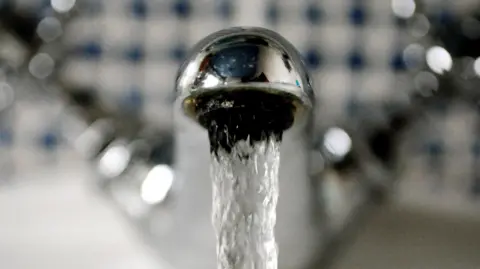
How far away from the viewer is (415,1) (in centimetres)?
50

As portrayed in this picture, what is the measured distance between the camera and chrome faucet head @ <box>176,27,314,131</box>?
0.29 m

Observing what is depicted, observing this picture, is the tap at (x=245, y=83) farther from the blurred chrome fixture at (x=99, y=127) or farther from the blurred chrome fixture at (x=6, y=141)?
the blurred chrome fixture at (x=6, y=141)

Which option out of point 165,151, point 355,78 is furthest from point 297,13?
point 165,151

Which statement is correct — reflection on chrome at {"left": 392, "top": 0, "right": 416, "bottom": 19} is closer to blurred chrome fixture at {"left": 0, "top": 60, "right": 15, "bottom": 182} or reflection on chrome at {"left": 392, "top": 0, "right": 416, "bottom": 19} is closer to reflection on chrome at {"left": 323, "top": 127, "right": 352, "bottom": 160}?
reflection on chrome at {"left": 323, "top": 127, "right": 352, "bottom": 160}

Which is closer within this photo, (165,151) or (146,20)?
(165,151)

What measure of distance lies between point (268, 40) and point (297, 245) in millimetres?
159

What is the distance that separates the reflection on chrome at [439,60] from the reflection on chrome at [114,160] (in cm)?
20

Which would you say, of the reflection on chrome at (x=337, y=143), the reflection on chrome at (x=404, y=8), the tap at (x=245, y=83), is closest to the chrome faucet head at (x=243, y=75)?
the tap at (x=245, y=83)

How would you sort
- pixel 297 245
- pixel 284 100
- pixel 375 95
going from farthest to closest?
pixel 375 95
pixel 297 245
pixel 284 100

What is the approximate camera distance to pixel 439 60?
17.4 inches

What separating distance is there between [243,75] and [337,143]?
158 mm

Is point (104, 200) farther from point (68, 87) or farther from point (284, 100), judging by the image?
point (284, 100)

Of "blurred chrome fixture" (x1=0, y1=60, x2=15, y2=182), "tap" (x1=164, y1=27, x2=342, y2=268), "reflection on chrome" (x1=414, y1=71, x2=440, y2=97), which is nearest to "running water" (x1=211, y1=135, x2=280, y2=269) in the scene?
"tap" (x1=164, y1=27, x2=342, y2=268)

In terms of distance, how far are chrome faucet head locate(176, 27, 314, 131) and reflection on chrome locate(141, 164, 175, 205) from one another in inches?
5.1
